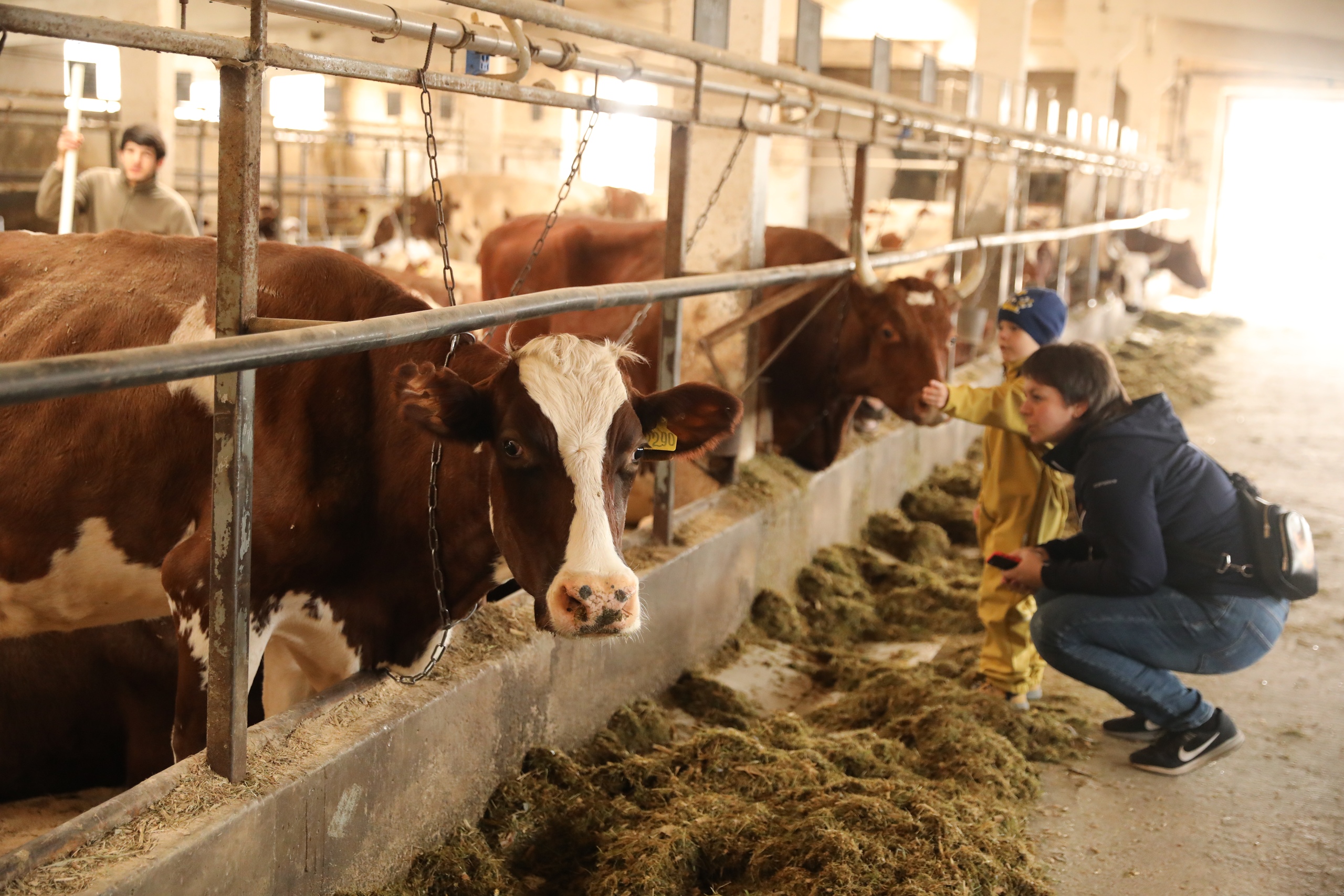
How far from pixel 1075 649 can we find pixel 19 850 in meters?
2.97

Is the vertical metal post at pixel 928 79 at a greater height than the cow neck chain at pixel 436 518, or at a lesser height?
greater

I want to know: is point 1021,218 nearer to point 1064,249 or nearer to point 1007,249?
point 1064,249

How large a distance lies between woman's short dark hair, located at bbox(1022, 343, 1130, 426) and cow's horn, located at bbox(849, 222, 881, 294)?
1767 millimetres

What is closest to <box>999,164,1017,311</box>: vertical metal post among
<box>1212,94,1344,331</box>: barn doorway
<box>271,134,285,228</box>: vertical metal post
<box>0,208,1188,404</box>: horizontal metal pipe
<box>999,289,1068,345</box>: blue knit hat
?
<box>999,289,1068,345</box>: blue knit hat

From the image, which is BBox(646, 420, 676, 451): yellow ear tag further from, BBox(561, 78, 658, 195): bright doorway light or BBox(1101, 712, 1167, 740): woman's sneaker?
BBox(561, 78, 658, 195): bright doorway light

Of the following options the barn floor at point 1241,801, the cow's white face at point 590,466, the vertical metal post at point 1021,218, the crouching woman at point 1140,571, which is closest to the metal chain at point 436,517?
the cow's white face at point 590,466

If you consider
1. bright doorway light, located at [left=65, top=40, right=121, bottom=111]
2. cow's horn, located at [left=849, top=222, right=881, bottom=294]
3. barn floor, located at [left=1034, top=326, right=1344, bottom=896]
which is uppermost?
bright doorway light, located at [left=65, top=40, right=121, bottom=111]

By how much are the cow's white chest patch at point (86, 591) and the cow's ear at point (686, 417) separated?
116cm

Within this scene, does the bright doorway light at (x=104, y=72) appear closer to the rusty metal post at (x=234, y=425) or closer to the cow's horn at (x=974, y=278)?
the cow's horn at (x=974, y=278)

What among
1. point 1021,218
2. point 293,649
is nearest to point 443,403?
point 293,649

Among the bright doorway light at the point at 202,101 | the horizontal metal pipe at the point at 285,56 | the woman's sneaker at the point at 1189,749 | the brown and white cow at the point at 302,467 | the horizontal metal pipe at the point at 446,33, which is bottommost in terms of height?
the woman's sneaker at the point at 1189,749

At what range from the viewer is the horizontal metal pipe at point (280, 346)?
5.41 feet

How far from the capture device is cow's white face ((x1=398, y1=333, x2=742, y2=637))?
2504mm

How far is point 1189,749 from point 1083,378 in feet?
3.95
